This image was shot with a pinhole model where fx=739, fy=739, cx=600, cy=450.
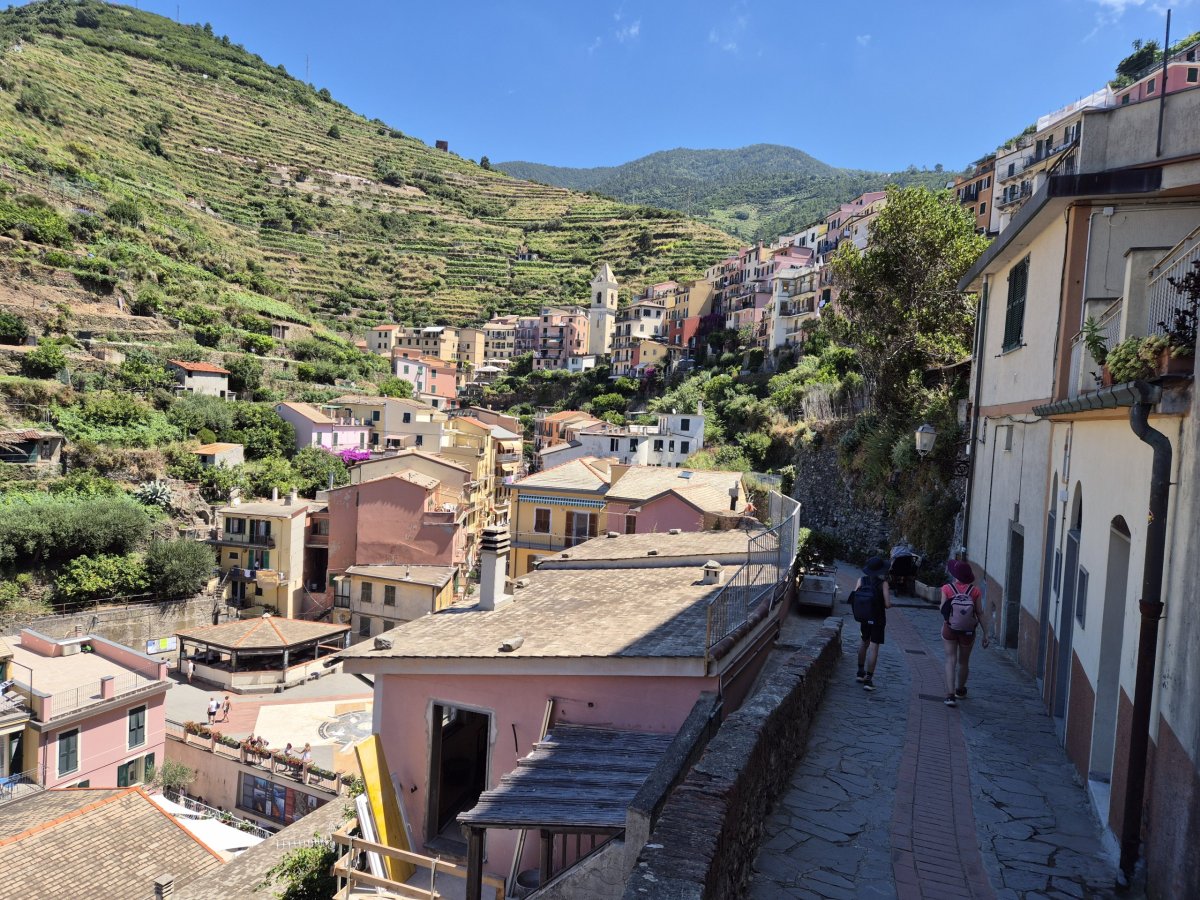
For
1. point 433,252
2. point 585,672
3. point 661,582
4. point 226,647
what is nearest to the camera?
point 585,672

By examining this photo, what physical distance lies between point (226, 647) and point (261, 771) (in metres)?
8.54

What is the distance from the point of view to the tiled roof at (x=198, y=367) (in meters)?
50.0

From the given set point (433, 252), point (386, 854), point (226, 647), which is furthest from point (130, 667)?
point (433, 252)

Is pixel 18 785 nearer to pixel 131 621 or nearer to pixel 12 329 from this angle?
pixel 131 621

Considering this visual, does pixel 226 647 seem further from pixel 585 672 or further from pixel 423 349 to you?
pixel 423 349

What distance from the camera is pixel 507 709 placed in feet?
29.6

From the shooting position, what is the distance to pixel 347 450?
4944cm

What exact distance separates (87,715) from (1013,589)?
23889 mm

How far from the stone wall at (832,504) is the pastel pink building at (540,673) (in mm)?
10163

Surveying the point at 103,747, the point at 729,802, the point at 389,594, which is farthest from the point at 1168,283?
the point at 389,594

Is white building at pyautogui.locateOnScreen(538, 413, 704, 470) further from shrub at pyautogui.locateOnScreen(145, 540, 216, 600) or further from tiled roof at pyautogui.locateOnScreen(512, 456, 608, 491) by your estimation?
shrub at pyautogui.locateOnScreen(145, 540, 216, 600)

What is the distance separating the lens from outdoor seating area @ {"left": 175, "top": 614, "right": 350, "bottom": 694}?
94.8ft

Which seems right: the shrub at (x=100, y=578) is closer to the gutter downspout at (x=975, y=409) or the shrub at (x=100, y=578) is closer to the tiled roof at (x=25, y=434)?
the tiled roof at (x=25, y=434)

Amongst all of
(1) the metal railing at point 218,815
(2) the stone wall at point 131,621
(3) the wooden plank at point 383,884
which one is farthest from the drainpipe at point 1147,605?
(2) the stone wall at point 131,621
